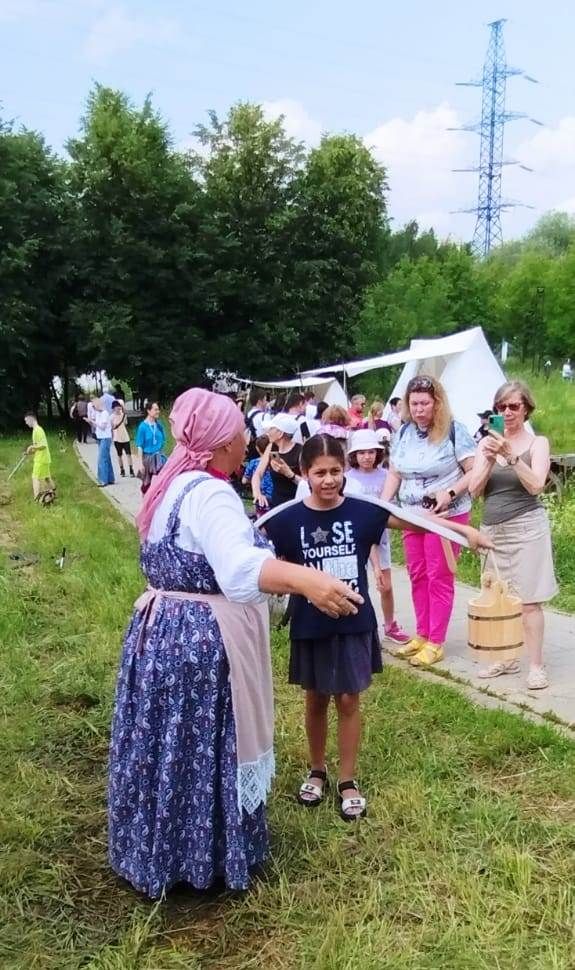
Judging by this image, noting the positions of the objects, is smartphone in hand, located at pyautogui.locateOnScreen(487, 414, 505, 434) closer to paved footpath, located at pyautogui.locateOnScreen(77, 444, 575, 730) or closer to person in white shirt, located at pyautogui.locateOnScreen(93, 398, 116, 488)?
paved footpath, located at pyautogui.locateOnScreen(77, 444, 575, 730)

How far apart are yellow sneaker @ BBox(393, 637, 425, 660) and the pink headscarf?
328cm

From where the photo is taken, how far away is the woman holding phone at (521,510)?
493 centimetres

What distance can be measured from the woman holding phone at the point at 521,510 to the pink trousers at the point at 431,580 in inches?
18.2

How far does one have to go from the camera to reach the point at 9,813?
154 inches

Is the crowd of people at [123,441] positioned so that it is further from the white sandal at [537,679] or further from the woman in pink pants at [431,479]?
the white sandal at [537,679]

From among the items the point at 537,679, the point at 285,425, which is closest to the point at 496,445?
the point at 537,679

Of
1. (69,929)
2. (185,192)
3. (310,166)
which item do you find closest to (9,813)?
(69,929)

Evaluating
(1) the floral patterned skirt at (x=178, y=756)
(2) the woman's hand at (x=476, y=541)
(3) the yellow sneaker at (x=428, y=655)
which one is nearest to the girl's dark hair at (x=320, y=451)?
(2) the woman's hand at (x=476, y=541)

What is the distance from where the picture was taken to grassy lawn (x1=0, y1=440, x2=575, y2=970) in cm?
294

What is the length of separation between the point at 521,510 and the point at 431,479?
625 millimetres

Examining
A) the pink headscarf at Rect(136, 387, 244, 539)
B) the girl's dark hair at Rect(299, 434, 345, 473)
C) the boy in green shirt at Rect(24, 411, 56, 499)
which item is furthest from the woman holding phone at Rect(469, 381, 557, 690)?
the boy in green shirt at Rect(24, 411, 56, 499)

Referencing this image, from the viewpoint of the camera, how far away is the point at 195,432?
2936 millimetres

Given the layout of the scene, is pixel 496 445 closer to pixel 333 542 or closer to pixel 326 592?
pixel 333 542

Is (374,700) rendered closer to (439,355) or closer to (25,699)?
(25,699)
